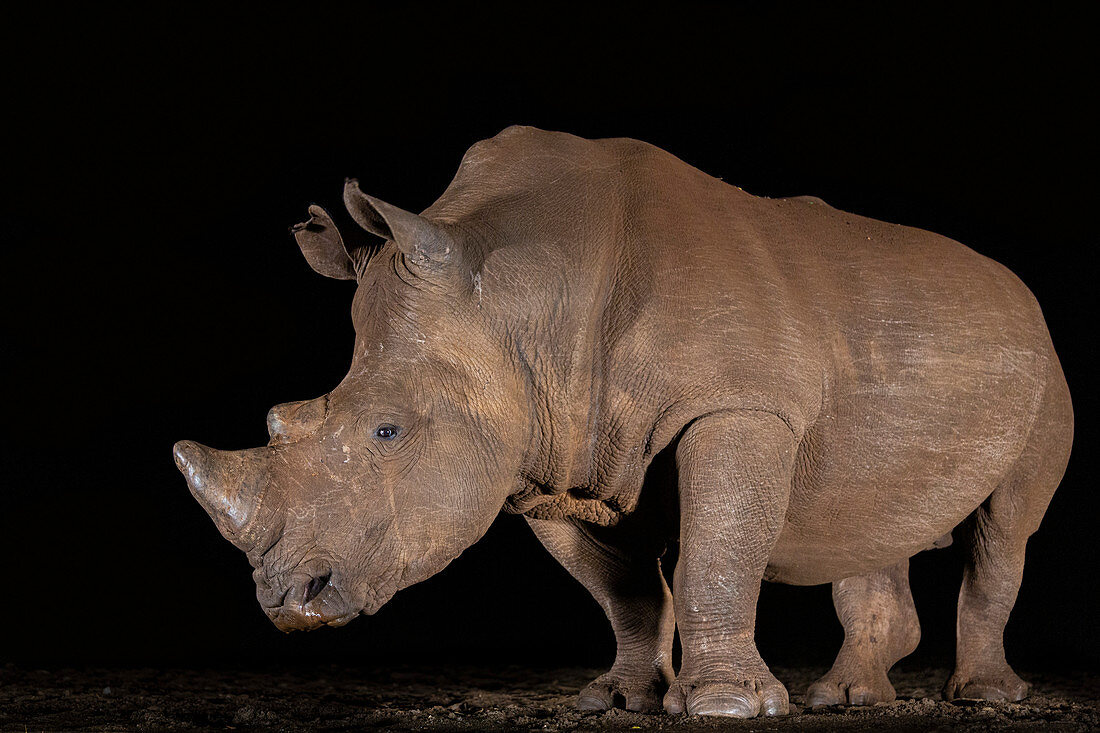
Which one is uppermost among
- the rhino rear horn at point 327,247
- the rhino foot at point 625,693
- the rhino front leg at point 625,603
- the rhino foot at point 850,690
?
the rhino rear horn at point 327,247

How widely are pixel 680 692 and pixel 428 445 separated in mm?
1254

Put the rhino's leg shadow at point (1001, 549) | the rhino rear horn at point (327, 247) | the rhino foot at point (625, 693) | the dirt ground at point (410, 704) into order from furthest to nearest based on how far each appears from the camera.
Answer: the rhino's leg shadow at point (1001, 549) → the rhino foot at point (625, 693) → the rhino rear horn at point (327, 247) → the dirt ground at point (410, 704)

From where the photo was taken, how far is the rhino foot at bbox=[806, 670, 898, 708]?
6500 millimetres

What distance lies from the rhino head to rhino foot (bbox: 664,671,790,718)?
942mm

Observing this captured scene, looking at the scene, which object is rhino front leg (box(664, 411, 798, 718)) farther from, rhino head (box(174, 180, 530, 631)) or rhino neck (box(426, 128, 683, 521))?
rhino head (box(174, 180, 530, 631))

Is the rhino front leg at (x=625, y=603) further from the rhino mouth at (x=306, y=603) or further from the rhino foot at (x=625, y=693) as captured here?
the rhino mouth at (x=306, y=603)

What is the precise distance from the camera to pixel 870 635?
22.4 ft

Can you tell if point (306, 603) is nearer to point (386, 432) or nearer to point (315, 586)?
point (315, 586)

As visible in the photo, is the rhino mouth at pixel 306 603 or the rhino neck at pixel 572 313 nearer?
the rhino mouth at pixel 306 603

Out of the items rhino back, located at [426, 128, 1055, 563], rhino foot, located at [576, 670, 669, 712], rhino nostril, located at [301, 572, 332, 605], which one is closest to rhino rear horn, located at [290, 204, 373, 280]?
rhino back, located at [426, 128, 1055, 563]

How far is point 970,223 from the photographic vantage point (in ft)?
31.3

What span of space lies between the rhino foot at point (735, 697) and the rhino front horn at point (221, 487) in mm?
1634

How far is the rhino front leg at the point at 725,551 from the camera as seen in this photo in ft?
16.6

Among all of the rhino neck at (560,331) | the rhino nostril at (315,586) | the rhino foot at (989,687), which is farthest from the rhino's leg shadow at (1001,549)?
the rhino nostril at (315,586)
